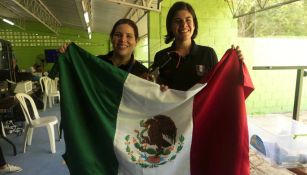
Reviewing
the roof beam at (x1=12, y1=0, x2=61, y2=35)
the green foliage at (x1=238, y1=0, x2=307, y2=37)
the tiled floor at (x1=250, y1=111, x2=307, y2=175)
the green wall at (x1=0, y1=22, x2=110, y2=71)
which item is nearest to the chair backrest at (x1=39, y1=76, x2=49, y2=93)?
the roof beam at (x1=12, y1=0, x2=61, y2=35)

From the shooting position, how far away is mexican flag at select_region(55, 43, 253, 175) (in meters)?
1.46

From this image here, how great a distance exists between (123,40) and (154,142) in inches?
26.1

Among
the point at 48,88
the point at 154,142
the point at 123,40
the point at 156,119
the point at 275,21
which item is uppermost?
the point at 275,21

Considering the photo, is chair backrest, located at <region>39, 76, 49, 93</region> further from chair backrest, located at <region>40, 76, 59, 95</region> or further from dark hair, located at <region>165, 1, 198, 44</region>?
dark hair, located at <region>165, 1, 198, 44</region>

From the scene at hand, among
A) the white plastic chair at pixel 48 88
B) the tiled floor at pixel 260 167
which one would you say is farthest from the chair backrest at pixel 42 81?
the tiled floor at pixel 260 167

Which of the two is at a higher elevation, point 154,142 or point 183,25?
point 183,25

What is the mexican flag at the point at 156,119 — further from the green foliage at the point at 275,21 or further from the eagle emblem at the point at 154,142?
the green foliage at the point at 275,21

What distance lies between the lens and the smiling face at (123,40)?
162 cm

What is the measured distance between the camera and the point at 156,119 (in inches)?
59.5

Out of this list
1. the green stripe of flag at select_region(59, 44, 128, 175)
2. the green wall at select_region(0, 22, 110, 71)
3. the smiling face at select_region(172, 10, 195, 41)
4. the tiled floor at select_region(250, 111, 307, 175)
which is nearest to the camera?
the green stripe of flag at select_region(59, 44, 128, 175)

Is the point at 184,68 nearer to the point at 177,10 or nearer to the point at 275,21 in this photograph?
the point at 177,10

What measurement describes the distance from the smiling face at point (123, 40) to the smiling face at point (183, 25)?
0.29 m

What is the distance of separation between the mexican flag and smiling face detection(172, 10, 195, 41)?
0.97 feet

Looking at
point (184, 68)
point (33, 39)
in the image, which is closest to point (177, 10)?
point (184, 68)
